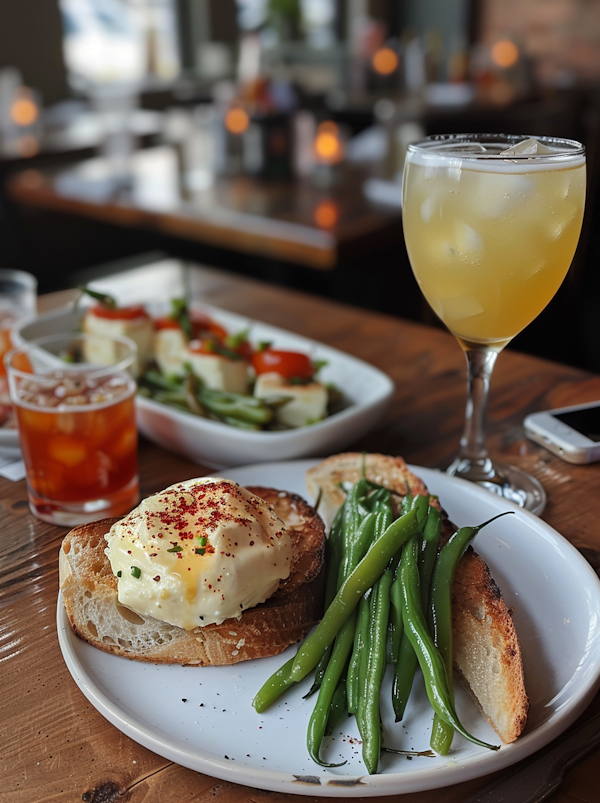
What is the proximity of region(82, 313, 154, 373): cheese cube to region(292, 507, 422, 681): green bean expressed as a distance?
2.98 ft

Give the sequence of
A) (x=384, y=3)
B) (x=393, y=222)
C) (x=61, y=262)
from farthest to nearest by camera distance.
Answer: (x=384, y=3) < (x=61, y=262) < (x=393, y=222)

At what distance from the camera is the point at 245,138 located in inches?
179

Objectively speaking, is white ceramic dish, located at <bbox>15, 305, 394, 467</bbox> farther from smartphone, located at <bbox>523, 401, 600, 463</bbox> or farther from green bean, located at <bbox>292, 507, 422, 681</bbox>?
green bean, located at <bbox>292, 507, 422, 681</bbox>

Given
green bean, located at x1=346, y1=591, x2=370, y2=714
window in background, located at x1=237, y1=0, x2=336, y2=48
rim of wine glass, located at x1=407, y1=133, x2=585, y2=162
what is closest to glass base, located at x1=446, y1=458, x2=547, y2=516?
green bean, located at x1=346, y1=591, x2=370, y2=714

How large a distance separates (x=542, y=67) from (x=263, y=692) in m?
11.4

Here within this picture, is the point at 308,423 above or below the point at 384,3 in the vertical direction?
below

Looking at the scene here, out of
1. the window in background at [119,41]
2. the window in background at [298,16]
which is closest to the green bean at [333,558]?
the window in background at [119,41]

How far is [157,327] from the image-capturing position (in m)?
1.94

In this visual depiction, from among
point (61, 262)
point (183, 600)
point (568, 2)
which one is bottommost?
point (61, 262)

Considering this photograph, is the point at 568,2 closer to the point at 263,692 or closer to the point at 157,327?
the point at 157,327

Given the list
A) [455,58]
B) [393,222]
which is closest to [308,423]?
[393,222]

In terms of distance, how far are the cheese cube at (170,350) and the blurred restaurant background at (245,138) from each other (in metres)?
1.41

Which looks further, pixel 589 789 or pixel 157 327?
pixel 157 327

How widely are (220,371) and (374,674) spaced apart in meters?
0.89
